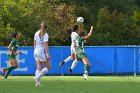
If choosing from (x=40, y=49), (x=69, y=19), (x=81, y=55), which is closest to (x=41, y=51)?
(x=40, y=49)

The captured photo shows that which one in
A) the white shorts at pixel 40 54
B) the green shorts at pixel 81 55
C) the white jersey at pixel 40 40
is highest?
the white jersey at pixel 40 40

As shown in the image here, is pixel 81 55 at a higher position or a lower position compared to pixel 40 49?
lower

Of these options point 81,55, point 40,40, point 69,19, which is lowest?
point 81,55

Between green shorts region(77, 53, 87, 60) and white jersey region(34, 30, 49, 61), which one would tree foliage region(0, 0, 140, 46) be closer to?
green shorts region(77, 53, 87, 60)

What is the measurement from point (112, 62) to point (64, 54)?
2.31m

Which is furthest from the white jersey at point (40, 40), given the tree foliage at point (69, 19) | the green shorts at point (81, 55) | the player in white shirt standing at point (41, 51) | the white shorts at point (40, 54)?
the tree foliage at point (69, 19)

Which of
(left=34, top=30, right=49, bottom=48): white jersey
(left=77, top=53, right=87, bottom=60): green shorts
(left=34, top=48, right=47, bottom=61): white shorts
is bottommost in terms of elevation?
(left=77, top=53, right=87, bottom=60): green shorts

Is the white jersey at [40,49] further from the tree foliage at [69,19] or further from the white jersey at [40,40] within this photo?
the tree foliage at [69,19]

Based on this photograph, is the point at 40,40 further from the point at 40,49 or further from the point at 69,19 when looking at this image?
the point at 69,19

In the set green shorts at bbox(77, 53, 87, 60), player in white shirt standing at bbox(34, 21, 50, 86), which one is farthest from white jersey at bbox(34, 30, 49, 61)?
green shorts at bbox(77, 53, 87, 60)

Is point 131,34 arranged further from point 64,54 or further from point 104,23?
point 64,54

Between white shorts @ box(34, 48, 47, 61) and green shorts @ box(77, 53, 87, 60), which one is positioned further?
green shorts @ box(77, 53, 87, 60)

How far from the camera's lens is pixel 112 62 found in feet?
95.7
